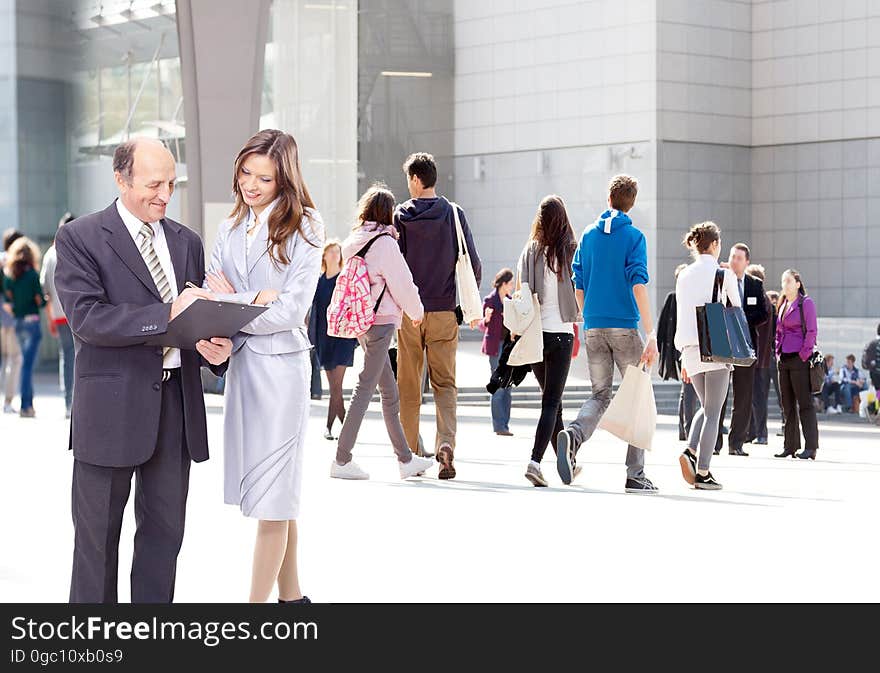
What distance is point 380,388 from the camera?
33.4 feet

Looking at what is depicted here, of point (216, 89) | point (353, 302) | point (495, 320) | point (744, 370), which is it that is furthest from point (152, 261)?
point (495, 320)

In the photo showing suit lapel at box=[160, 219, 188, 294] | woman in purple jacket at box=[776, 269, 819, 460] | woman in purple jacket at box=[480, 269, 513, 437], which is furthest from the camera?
woman in purple jacket at box=[480, 269, 513, 437]

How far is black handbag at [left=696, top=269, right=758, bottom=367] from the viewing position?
9805mm

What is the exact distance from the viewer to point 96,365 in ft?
16.0

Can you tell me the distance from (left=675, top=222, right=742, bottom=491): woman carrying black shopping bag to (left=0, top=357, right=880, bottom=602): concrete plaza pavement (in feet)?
0.60

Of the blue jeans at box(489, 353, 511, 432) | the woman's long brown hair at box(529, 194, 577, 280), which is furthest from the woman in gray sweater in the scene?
the blue jeans at box(489, 353, 511, 432)

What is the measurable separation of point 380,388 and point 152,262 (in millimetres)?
5272

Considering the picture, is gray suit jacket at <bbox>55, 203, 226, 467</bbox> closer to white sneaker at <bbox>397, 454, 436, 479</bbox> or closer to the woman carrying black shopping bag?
white sneaker at <bbox>397, 454, 436, 479</bbox>

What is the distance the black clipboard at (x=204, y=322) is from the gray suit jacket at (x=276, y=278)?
0.75 feet

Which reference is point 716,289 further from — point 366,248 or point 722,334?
point 366,248

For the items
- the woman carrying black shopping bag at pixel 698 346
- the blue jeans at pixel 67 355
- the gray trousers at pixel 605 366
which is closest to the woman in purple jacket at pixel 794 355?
the woman carrying black shopping bag at pixel 698 346

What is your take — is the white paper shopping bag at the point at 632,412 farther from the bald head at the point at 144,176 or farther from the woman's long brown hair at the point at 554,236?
the bald head at the point at 144,176
